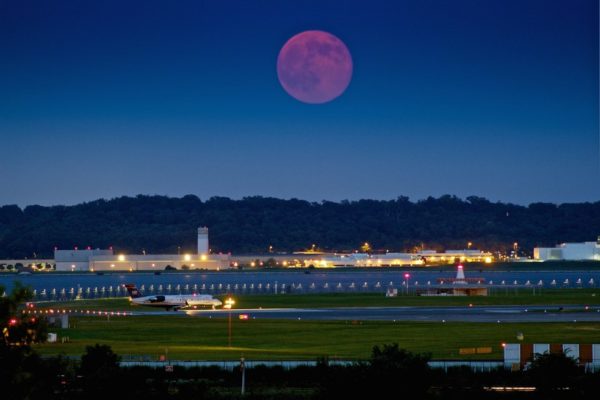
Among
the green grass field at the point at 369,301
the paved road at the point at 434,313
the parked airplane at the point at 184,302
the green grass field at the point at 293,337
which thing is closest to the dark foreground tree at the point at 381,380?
the green grass field at the point at 293,337

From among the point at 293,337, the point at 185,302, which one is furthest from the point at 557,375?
the point at 185,302

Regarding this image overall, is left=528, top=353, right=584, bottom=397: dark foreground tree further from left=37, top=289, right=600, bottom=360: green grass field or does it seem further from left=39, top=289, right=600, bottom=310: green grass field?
left=39, top=289, right=600, bottom=310: green grass field

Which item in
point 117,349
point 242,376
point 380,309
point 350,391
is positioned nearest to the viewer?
point 350,391

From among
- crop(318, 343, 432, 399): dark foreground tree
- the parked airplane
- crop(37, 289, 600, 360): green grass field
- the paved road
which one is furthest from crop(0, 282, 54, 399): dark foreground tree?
the parked airplane

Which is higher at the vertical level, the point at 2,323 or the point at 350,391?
the point at 2,323

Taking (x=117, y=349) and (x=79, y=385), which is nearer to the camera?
(x=79, y=385)

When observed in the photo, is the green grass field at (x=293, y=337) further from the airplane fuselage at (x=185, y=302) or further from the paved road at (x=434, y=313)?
the airplane fuselage at (x=185, y=302)

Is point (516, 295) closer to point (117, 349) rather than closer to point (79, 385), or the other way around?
point (117, 349)

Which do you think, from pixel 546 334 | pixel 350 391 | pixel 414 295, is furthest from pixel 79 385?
pixel 414 295
